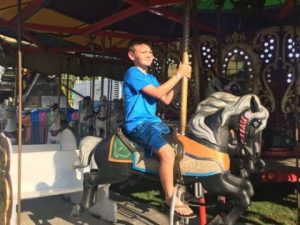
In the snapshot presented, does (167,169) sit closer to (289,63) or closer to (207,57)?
(289,63)

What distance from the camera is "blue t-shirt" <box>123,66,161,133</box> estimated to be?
3545 millimetres

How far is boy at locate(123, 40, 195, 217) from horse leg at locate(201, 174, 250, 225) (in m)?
0.27

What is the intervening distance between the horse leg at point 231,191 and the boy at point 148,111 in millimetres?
266

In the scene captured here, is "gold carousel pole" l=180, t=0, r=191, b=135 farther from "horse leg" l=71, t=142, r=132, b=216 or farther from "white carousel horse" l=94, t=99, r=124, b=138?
"white carousel horse" l=94, t=99, r=124, b=138

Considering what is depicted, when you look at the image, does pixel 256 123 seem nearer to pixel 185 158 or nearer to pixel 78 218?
pixel 185 158

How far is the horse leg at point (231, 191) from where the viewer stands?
322 cm

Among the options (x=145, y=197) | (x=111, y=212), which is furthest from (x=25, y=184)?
(x=145, y=197)

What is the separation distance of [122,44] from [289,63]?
562cm

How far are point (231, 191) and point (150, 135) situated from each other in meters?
0.73

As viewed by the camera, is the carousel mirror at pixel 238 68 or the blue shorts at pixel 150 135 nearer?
the blue shorts at pixel 150 135

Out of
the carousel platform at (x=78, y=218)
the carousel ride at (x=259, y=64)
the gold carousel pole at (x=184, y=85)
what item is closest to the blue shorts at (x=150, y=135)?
the gold carousel pole at (x=184, y=85)

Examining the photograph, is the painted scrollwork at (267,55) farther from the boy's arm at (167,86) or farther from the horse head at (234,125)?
the boy's arm at (167,86)

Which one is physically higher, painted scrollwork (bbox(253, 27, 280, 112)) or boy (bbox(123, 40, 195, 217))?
painted scrollwork (bbox(253, 27, 280, 112))

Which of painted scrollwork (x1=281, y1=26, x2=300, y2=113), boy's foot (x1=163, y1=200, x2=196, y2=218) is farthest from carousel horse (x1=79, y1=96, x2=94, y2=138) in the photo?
boy's foot (x1=163, y1=200, x2=196, y2=218)
